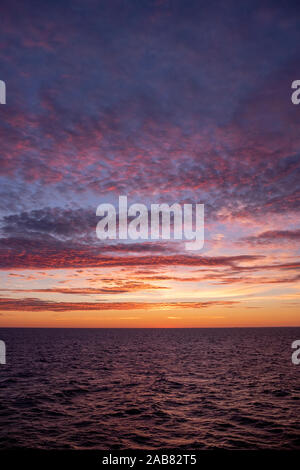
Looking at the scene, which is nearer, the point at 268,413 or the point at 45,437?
the point at 45,437

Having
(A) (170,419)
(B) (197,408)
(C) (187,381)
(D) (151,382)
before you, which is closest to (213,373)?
(C) (187,381)

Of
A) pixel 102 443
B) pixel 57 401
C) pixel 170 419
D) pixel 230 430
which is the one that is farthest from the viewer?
pixel 57 401

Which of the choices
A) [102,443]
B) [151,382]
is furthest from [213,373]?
[102,443]

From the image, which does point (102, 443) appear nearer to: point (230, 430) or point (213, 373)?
point (230, 430)

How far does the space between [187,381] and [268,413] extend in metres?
13.9

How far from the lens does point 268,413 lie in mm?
23688

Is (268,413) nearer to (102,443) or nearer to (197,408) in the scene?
(197,408)

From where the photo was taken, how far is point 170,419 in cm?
2228
